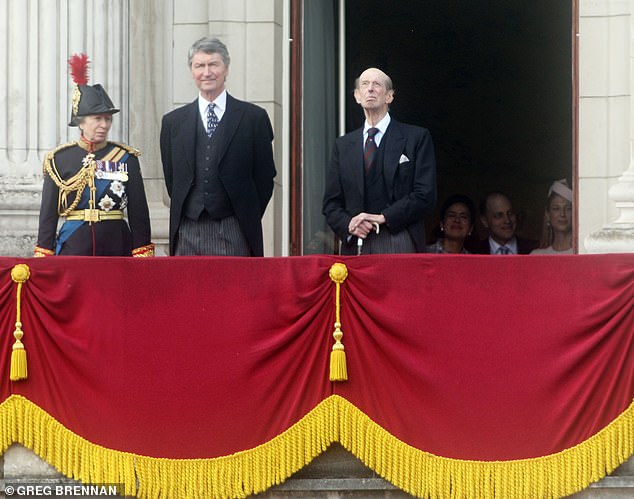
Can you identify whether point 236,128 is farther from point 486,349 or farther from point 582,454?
point 582,454

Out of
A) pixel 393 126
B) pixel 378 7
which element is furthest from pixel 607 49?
pixel 378 7

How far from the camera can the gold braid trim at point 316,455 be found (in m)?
9.65

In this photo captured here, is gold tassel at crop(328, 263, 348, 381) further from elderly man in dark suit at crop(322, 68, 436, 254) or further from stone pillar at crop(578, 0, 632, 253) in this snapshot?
stone pillar at crop(578, 0, 632, 253)

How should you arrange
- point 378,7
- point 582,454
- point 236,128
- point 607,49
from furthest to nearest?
point 378,7
point 607,49
point 236,128
point 582,454

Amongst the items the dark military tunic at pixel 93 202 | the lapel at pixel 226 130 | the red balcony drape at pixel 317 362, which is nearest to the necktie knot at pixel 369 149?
the lapel at pixel 226 130

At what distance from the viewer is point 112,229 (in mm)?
10836

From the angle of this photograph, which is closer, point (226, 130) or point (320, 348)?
point (320, 348)

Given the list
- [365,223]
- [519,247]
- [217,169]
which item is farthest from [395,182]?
[519,247]

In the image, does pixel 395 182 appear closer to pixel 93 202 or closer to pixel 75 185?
pixel 93 202

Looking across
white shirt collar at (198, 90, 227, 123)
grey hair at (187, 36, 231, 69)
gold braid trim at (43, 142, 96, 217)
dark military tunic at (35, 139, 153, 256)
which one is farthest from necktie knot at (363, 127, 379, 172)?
gold braid trim at (43, 142, 96, 217)

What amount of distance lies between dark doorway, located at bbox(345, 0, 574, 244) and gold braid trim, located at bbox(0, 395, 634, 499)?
9.26m

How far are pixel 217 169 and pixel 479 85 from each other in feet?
30.7

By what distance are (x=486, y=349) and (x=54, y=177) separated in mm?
3000

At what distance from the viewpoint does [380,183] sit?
10.9m
